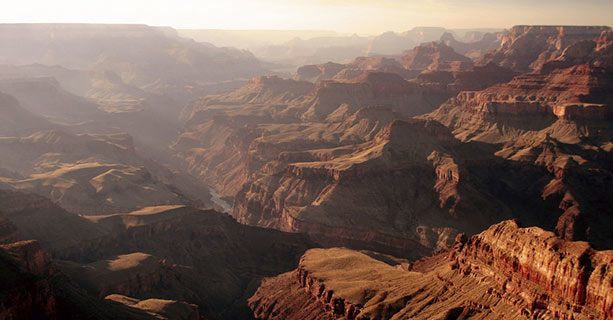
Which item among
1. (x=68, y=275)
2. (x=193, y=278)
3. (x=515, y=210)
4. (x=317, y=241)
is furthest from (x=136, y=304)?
(x=515, y=210)

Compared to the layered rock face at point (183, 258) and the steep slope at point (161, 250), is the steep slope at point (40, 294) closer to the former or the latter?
the steep slope at point (161, 250)

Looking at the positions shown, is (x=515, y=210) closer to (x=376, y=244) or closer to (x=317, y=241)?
(x=376, y=244)

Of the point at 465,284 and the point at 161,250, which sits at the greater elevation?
the point at 465,284

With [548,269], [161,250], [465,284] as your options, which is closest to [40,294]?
[465,284]

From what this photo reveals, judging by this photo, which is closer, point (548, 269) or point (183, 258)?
point (548, 269)

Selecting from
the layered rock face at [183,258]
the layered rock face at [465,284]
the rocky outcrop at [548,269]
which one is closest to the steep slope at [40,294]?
the layered rock face at [183,258]

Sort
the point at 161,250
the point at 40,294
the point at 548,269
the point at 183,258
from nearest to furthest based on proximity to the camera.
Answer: the point at 40,294
the point at 548,269
the point at 183,258
the point at 161,250

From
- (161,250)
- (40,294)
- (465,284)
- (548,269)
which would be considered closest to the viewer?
(40,294)

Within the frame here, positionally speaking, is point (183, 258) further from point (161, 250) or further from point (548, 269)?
point (548, 269)
